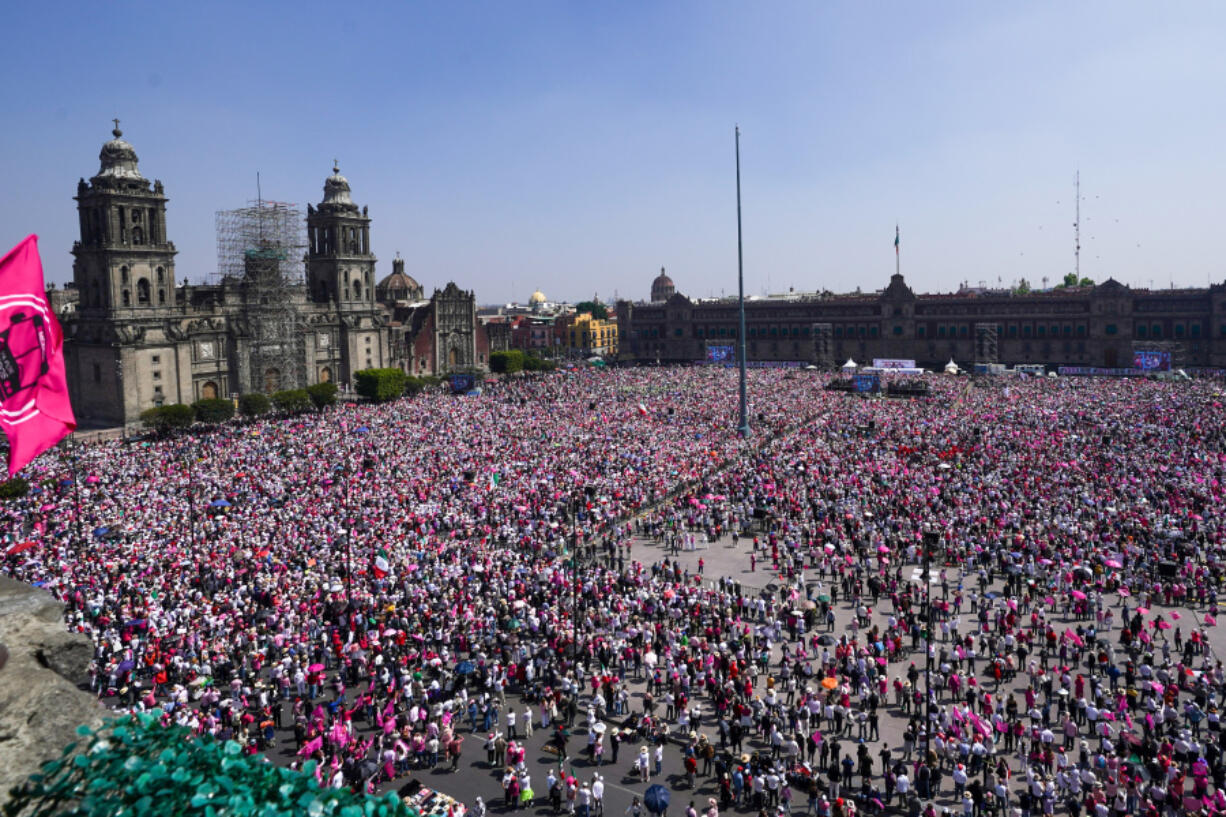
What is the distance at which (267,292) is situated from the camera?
75625 mm

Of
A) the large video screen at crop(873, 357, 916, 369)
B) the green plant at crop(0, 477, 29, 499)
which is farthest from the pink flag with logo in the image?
the large video screen at crop(873, 357, 916, 369)

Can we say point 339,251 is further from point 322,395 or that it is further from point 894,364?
point 894,364

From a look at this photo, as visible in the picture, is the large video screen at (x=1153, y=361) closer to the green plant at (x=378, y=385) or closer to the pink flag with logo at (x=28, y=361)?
the green plant at (x=378, y=385)

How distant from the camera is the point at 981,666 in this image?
21.2 m

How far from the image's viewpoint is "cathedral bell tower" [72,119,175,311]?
214 feet

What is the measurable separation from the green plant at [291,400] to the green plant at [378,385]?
6.93 metres

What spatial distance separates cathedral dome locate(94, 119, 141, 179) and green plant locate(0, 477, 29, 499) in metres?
38.4

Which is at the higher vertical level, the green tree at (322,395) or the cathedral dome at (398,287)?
the cathedral dome at (398,287)

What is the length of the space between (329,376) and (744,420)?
5084 cm

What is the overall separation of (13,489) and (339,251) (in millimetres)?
58304

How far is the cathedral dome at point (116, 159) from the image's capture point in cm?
6606

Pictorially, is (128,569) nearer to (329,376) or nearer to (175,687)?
(175,687)

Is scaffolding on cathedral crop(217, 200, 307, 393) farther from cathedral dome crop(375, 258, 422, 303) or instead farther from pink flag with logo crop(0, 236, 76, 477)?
pink flag with logo crop(0, 236, 76, 477)

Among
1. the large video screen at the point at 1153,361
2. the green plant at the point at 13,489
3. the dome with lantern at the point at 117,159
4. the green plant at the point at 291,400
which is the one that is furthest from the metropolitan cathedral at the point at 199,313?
the large video screen at the point at 1153,361
